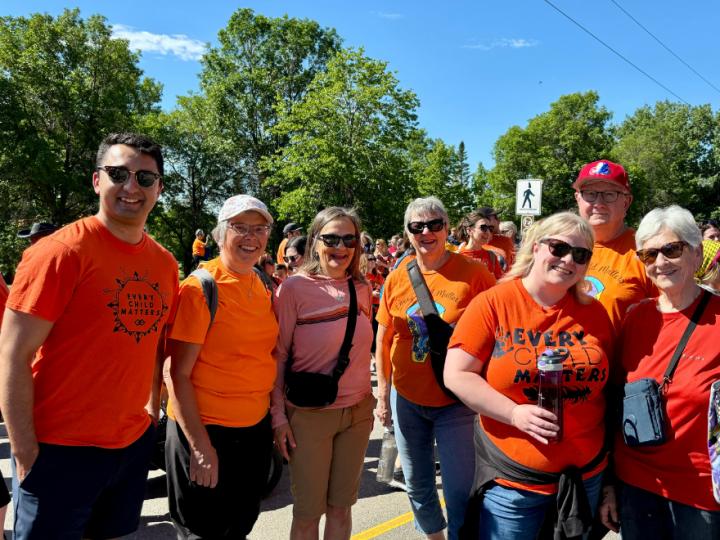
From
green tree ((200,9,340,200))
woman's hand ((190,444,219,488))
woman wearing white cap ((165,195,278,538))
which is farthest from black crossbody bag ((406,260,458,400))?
green tree ((200,9,340,200))

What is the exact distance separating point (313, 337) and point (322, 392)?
292mm

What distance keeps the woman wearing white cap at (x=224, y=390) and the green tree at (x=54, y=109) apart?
2277 cm

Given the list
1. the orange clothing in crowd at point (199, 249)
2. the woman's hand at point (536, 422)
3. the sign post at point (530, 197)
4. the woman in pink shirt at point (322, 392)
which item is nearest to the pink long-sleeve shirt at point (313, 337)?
the woman in pink shirt at point (322, 392)

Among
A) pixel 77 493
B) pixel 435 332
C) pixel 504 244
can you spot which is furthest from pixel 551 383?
pixel 504 244

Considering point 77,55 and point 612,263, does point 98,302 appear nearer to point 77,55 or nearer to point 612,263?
point 612,263

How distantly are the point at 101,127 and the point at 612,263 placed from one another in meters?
26.5

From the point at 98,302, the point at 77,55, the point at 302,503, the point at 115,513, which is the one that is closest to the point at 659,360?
the point at 302,503

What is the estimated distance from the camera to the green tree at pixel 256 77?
32.9m

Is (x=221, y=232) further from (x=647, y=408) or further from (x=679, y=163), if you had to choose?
(x=679, y=163)

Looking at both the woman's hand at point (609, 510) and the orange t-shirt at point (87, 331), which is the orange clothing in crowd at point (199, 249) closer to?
the orange t-shirt at point (87, 331)

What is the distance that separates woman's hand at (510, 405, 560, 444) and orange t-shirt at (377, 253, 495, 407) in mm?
937

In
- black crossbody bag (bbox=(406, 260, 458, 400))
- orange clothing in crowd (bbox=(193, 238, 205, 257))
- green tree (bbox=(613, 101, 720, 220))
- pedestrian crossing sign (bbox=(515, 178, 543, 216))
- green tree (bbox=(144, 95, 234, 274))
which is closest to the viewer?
black crossbody bag (bbox=(406, 260, 458, 400))

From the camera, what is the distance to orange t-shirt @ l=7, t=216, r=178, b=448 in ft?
6.48

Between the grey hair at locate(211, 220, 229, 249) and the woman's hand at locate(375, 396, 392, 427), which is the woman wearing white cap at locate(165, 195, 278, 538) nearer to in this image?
the grey hair at locate(211, 220, 229, 249)
